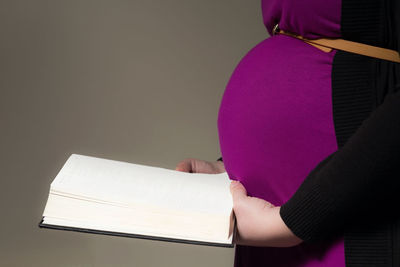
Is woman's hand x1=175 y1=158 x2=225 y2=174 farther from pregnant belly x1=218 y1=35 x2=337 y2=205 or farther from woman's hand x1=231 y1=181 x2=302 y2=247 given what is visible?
woman's hand x1=231 y1=181 x2=302 y2=247

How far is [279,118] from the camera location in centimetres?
59

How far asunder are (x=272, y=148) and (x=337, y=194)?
0.43ft

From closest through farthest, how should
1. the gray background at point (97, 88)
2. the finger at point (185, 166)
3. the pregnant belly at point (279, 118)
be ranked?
1. the pregnant belly at point (279, 118)
2. the finger at point (185, 166)
3. the gray background at point (97, 88)

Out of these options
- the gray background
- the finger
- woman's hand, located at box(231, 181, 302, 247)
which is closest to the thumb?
woman's hand, located at box(231, 181, 302, 247)

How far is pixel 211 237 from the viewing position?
525mm

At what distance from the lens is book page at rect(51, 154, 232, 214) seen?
0.54 metres

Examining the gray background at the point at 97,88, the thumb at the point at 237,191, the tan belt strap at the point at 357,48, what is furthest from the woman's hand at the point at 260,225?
the gray background at the point at 97,88

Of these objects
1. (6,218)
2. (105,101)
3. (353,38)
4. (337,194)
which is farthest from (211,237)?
(6,218)

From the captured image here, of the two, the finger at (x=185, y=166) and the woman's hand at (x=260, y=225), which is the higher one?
the woman's hand at (x=260, y=225)

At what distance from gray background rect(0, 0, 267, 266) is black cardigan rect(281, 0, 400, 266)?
1085 millimetres

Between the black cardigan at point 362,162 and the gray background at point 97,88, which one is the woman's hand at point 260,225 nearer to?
the black cardigan at point 362,162

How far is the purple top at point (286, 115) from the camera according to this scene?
0.57 m

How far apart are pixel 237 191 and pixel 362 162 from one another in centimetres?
18

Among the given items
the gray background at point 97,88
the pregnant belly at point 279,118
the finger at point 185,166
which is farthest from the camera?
the gray background at point 97,88
